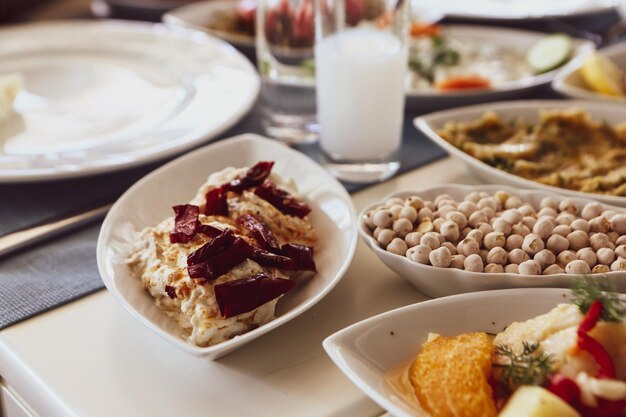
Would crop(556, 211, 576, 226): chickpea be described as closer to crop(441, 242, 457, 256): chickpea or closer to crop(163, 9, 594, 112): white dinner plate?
crop(441, 242, 457, 256): chickpea

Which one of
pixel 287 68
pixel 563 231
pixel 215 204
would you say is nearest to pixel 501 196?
pixel 563 231

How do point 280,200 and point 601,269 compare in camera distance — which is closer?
point 601,269

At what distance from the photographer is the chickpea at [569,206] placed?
109 centimetres

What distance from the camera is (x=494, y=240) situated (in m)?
1.01

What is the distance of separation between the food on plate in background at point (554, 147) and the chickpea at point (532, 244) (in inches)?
10.8

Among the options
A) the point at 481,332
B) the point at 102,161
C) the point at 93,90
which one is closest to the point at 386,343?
the point at 481,332

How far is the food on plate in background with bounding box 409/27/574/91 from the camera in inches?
70.1

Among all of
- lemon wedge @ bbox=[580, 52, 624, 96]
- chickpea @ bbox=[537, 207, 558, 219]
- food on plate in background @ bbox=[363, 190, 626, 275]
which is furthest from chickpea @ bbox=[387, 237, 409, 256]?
lemon wedge @ bbox=[580, 52, 624, 96]

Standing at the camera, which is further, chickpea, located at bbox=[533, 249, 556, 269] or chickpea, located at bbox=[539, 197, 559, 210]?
chickpea, located at bbox=[539, 197, 559, 210]

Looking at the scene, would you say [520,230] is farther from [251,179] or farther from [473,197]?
[251,179]

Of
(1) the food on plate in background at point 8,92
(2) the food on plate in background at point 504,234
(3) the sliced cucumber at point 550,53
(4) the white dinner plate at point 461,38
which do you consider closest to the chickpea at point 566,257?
(2) the food on plate in background at point 504,234

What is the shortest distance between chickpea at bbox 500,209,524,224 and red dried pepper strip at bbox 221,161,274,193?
349mm

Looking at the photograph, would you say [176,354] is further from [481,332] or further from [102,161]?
[102,161]

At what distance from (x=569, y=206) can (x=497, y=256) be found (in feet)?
0.57
